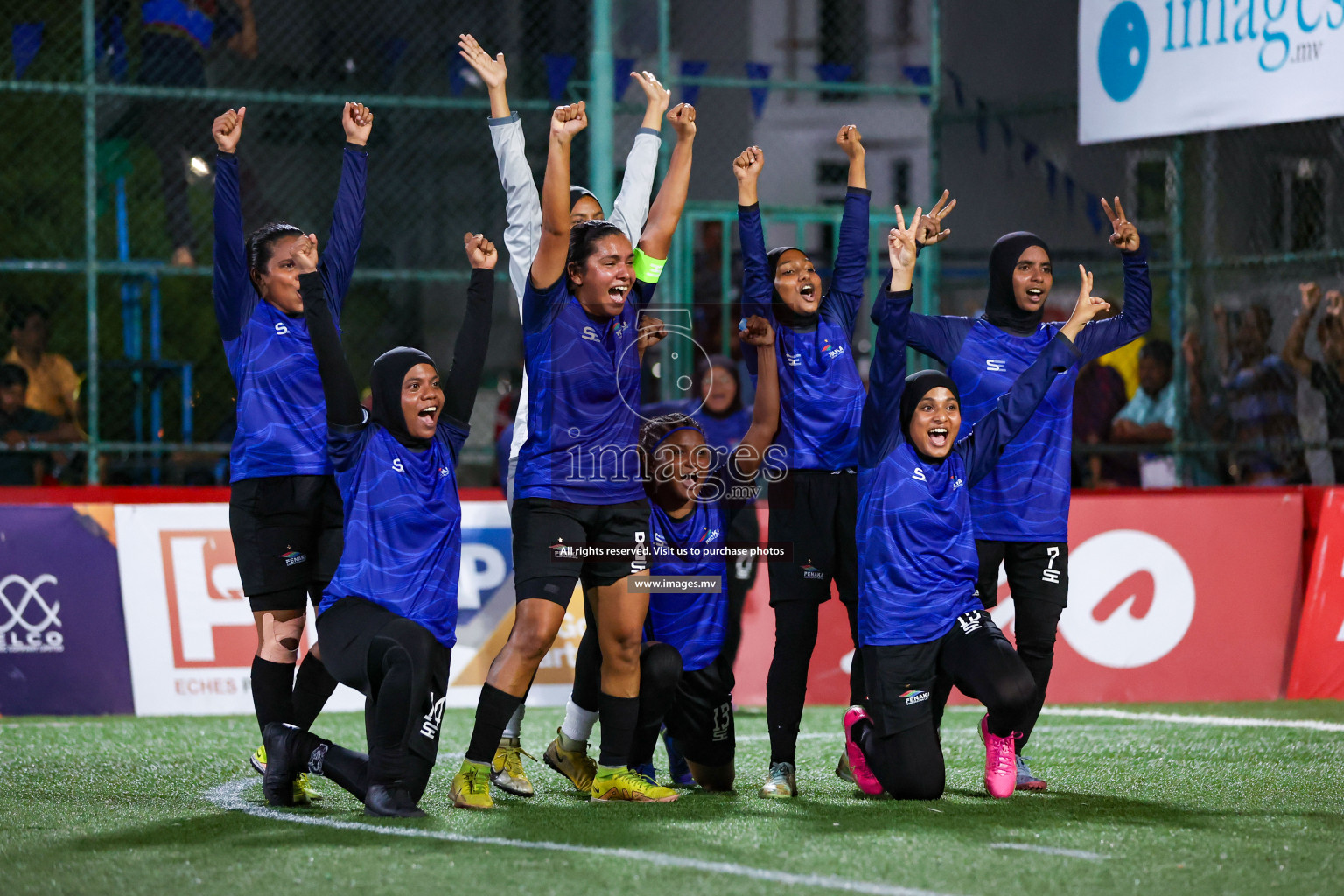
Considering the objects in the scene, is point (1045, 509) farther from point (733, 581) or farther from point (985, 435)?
point (733, 581)

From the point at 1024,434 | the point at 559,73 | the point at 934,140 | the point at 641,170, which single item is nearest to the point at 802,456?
the point at 1024,434

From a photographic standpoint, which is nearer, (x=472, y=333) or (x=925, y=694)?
(x=472, y=333)

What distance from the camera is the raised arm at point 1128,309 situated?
235 inches

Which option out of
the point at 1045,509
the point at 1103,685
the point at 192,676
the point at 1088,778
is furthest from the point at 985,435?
the point at 192,676

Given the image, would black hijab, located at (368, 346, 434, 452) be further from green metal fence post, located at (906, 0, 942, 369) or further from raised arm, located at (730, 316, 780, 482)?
green metal fence post, located at (906, 0, 942, 369)

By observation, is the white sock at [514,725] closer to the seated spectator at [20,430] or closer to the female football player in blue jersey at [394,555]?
the female football player in blue jersey at [394,555]

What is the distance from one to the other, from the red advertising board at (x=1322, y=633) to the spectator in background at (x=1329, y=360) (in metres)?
1.75

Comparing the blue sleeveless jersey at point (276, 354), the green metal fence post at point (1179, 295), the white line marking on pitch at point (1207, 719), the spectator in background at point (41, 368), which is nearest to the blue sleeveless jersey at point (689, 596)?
the blue sleeveless jersey at point (276, 354)

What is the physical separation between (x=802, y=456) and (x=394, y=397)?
148 centimetres

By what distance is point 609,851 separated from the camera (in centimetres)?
435

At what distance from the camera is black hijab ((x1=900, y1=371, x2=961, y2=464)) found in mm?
5438

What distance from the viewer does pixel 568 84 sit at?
11711mm

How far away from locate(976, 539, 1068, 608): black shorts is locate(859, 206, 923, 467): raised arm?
644 millimetres

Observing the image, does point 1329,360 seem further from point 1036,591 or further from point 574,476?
point 574,476
